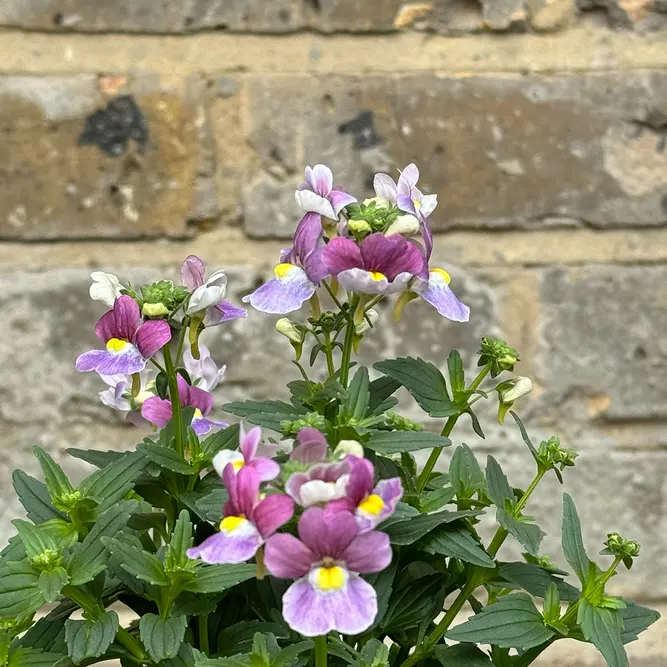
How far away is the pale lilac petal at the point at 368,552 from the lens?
272 mm

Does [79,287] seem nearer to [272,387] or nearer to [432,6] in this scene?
[272,387]

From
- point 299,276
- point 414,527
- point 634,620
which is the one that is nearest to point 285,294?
point 299,276

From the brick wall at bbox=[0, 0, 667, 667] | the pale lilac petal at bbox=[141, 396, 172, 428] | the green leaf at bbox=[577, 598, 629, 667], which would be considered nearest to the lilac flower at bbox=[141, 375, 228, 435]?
the pale lilac petal at bbox=[141, 396, 172, 428]

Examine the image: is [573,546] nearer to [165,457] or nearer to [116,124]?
[165,457]

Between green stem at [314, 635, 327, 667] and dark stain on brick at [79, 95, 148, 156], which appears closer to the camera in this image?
green stem at [314, 635, 327, 667]

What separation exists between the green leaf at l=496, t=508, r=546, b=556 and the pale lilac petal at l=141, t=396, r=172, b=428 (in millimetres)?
177

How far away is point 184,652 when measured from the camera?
35 cm

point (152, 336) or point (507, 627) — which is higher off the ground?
point (152, 336)

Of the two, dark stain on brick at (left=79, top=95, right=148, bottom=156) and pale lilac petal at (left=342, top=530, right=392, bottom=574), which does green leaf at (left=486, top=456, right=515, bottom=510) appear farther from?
dark stain on brick at (left=79, top=95, right=148, bottom=156)

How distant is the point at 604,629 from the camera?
0.36 meters

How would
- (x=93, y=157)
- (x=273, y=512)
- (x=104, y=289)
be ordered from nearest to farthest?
(x=273, y=512) → (x=104, y=289) → (x=93, y=157)

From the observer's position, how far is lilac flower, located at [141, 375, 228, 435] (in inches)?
16.7

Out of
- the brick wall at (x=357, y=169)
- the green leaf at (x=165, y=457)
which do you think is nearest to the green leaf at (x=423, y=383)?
the green leaf at (x=165, y=457)

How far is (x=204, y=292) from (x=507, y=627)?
0.20 metres
